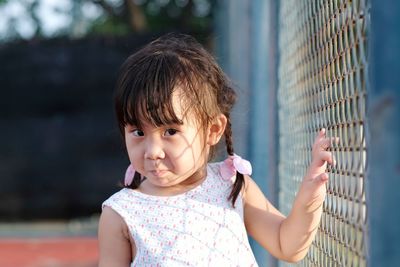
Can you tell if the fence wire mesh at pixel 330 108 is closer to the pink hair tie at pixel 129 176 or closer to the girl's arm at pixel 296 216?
the girl's arm at pixel 296 216

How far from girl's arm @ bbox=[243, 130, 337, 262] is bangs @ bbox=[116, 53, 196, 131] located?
0.32 m

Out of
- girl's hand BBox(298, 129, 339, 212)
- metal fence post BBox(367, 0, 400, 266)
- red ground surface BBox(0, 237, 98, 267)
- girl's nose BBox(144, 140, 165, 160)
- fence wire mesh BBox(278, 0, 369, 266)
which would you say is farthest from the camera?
red ground surface BBox(0, 237, 98, 267)

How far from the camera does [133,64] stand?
2.14 metres

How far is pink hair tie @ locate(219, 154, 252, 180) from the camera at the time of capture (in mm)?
2209

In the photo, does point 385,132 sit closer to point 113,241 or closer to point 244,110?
point 113,241

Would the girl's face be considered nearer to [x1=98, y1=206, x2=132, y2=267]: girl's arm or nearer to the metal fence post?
[x1=98, y1=206, x2=132, y2=267]: girl's arm

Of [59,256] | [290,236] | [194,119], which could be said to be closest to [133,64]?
[194,119]

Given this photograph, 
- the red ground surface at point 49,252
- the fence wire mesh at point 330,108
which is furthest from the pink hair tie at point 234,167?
the red ground surface at point 49,252

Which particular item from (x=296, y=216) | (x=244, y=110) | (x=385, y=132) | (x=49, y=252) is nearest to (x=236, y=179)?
(x=296, y=216)

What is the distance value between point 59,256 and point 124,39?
2795 mm

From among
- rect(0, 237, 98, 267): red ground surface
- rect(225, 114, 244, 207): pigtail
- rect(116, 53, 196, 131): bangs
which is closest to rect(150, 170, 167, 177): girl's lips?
rect(116, 53, 196, 131): bangs

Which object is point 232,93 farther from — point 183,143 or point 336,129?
point 336,129

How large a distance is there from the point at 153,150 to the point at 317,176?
35 cm

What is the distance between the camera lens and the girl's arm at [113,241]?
2068mm
